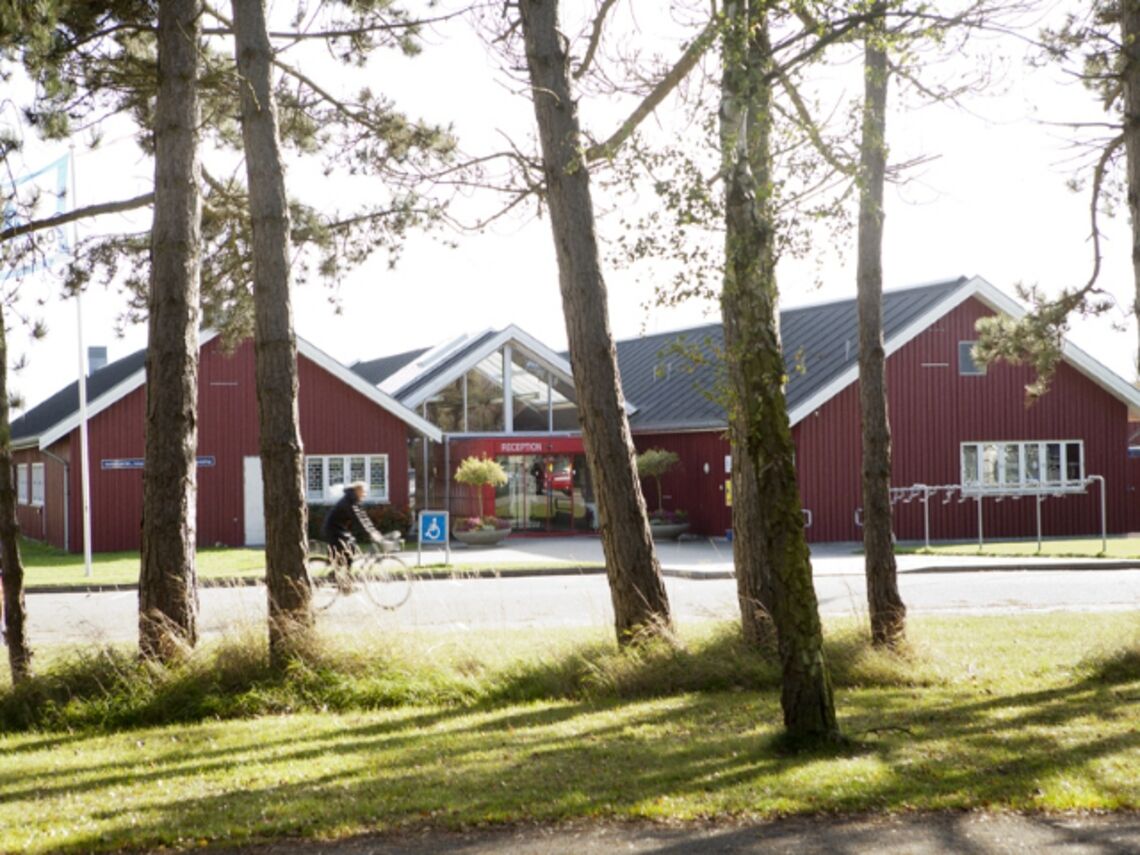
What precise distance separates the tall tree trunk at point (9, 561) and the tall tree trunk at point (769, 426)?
5814 mm

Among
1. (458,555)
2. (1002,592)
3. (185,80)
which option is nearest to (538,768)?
(185,80)

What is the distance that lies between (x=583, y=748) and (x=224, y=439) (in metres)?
27.3

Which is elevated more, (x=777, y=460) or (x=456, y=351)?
(x=456, y=351)

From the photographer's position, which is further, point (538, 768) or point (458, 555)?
point (458, 555)

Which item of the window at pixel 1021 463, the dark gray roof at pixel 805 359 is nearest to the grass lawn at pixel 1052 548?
the window at pixel 1021 463

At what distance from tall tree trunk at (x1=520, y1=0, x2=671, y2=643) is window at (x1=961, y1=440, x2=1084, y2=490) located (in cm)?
2575

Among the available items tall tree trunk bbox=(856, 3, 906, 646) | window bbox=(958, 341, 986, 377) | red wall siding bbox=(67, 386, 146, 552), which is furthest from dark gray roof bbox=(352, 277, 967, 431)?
tall tree trunk bbox=(856, 3, 906, 646)

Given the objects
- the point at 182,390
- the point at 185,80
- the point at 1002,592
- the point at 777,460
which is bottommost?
the point at 1002,592

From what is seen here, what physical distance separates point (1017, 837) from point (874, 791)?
89cm

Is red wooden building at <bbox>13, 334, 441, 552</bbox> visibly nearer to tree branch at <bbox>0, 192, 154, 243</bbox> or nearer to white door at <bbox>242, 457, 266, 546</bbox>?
white door at <bbox>242, 457, 266, 546</bbox>

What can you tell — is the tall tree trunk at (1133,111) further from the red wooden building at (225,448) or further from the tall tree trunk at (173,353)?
the red wooden building at (225,448)

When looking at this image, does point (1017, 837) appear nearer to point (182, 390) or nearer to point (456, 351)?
point (182, 390)

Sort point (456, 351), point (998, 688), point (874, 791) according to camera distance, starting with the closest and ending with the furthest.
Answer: point (874, 791) → point (998, 688) → point (456, 351)

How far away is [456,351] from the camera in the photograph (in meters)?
40.7
